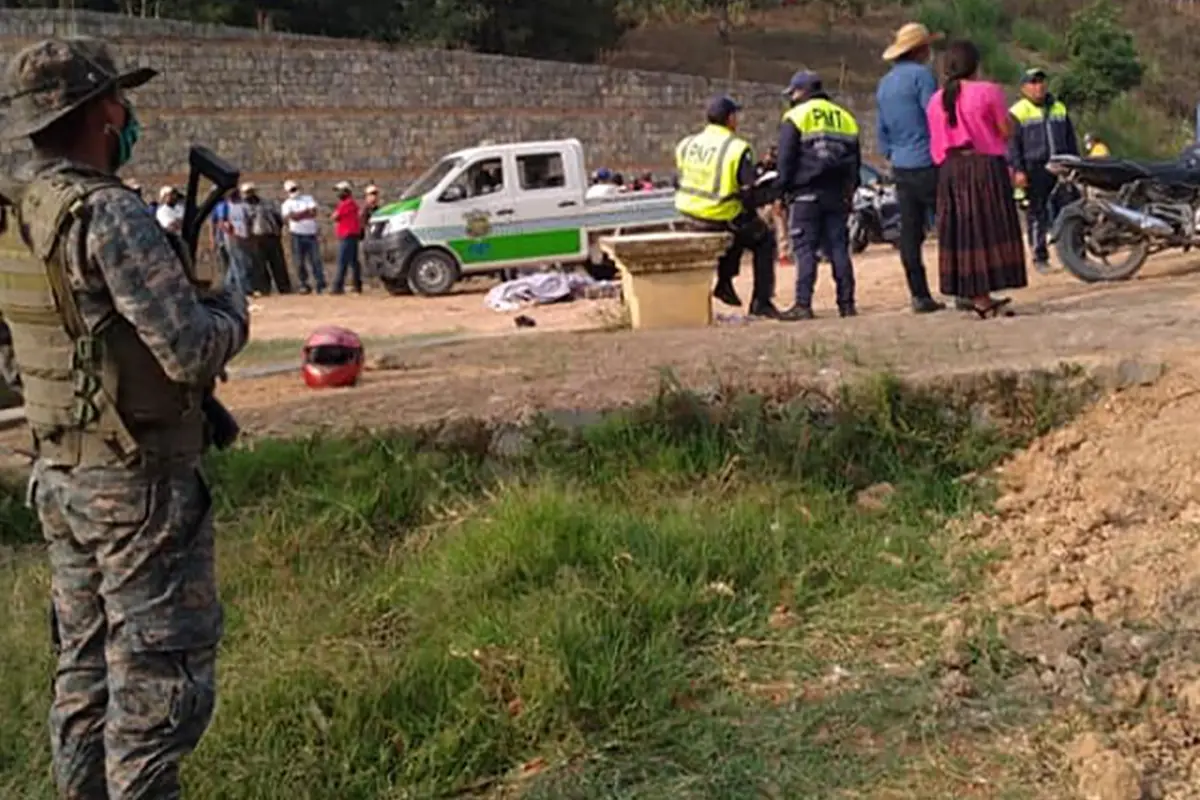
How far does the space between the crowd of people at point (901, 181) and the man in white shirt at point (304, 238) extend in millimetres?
10884

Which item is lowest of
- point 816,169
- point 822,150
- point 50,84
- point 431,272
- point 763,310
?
point 431,272

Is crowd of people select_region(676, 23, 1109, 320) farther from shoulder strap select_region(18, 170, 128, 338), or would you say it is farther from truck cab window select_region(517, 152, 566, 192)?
truck cab window select_region(517, 152, 566, 192)

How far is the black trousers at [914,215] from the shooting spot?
877 cm

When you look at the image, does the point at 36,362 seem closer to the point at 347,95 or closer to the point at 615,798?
the point at 615,798

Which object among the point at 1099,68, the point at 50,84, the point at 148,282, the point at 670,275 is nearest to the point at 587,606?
the point at 148,282

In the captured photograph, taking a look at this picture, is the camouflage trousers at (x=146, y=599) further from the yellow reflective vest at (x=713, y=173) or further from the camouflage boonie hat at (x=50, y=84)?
the yellow reflective vest at (x=713, y=173)

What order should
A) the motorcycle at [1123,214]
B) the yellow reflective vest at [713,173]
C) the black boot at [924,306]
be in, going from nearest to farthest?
the black boot at [924,306] → the yellow reflective vest at [713,173] → the motorcycle at [1123,214]

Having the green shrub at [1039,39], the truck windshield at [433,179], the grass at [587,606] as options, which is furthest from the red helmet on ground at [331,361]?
the green shrub at [1039,39]

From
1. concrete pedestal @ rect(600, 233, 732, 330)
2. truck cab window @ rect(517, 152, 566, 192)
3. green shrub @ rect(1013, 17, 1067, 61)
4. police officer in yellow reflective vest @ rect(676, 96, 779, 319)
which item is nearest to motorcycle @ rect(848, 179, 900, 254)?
truck cab window @ rect(517, 152, 566, 192)

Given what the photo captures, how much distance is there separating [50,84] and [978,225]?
5.97 meters

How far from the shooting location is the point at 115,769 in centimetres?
316

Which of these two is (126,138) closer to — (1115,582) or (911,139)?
(1115,582)

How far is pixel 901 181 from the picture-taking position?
883 cm

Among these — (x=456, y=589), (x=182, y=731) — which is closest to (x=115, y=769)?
(x=182, y=731)
